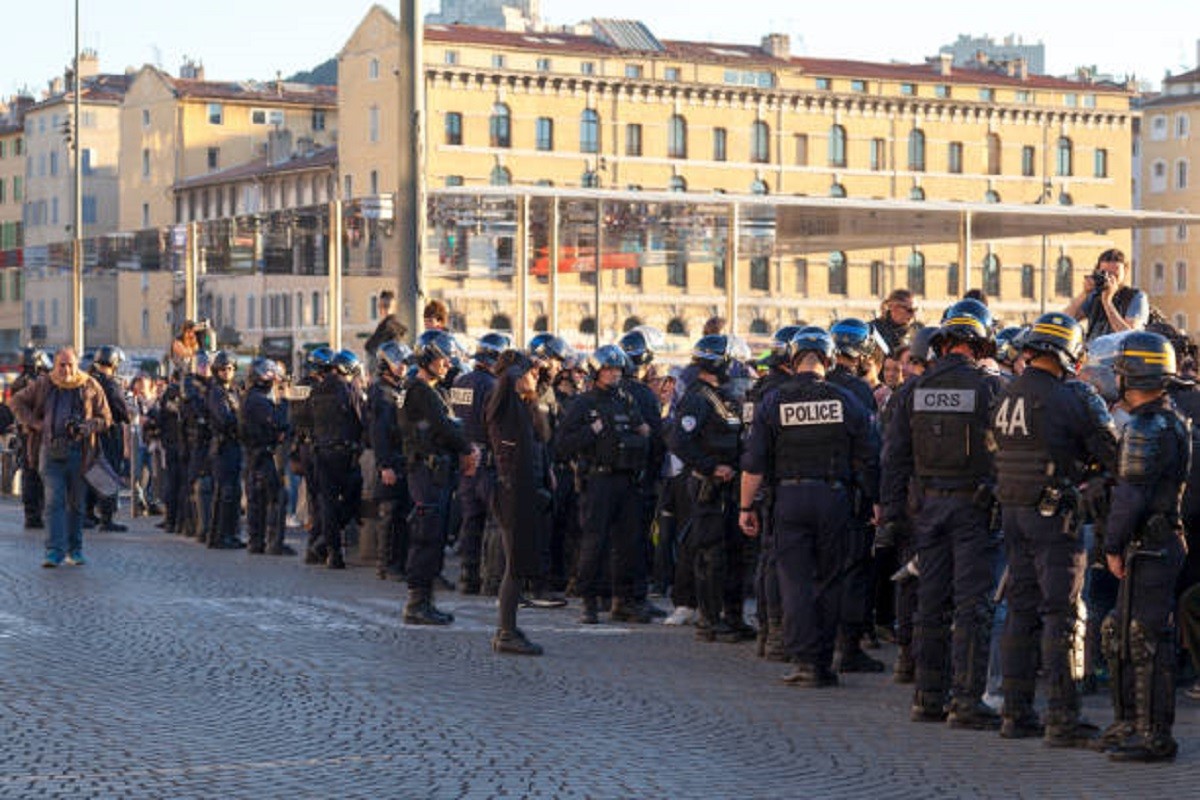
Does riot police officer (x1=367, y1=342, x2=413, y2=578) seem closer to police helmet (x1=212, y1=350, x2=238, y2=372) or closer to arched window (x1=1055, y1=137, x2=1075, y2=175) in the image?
police helmet (x1=212, y1=350, x2=238, y2=372)

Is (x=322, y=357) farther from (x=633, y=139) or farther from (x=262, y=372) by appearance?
(x=633, y=139)

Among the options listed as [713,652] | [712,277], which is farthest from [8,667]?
[712,277]

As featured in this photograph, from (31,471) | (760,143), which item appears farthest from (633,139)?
(31,471)

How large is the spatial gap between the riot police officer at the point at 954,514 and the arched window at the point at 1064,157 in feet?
330

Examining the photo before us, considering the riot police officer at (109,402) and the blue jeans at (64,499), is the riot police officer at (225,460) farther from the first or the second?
the blue jeans at (64,499)

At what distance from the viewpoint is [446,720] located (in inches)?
444

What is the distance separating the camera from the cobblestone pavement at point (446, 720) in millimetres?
9648

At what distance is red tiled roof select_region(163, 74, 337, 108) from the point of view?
11700cm

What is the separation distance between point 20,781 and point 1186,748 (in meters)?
5.06

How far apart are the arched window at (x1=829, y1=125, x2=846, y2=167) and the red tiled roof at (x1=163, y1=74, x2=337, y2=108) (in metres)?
27.7

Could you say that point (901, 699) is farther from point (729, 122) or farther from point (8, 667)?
point (729, 122)

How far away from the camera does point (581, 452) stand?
16344mm

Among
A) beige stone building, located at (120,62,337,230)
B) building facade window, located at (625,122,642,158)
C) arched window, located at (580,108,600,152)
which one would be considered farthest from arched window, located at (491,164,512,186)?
beige stone building, located at (120,62,337,230)

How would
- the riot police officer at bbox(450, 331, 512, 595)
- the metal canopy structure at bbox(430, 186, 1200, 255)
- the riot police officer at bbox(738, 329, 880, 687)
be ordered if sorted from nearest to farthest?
the riot police officer at bbox(738, 329, 880, 687), the riot police officer at bbox(450, 331, 512, 595), the metal canopy structure at bbox(430, 186, 1200, 255)
